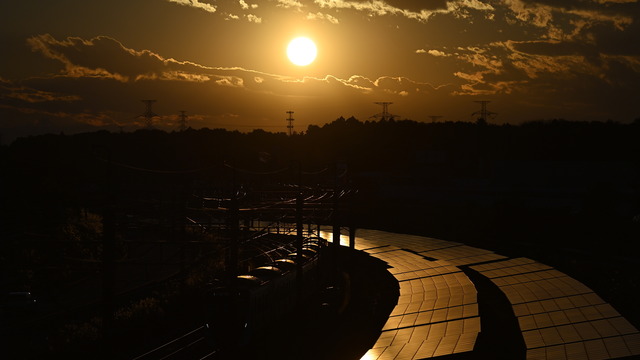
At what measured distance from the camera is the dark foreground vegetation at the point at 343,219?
25.0 metres

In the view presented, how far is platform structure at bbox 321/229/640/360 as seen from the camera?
15188 mm

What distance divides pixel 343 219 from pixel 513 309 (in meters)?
→ 37.6

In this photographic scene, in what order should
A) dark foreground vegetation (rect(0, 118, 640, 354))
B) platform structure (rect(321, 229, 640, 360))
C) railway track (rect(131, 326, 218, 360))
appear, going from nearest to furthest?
platform structure (rect(321, 229, 640, 360)) < railway track (rect(131, 326, 218, 360)) < dark foreground vegetation (rect(0, 118, 640, 354))

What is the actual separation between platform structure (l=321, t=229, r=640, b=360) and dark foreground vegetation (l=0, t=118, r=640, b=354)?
8.95 feet

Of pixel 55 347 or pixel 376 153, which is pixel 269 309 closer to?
pixel 55 347

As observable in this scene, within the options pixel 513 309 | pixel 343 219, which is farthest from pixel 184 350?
pixel 343 219

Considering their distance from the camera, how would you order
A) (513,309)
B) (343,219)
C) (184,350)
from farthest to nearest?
(343,219)
(184,350)
(513,309)

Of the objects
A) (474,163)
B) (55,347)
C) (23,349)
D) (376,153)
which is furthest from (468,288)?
(376,153)

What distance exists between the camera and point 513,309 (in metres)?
19.9

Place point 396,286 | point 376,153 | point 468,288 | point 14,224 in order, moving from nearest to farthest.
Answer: point 468,288
point 396,286
point 14,224
point 376,153

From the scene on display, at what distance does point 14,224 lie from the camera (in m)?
36.5

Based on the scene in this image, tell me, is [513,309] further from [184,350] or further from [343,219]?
[343,219]

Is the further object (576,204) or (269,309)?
(576,204)

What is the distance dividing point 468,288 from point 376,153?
8562cm
